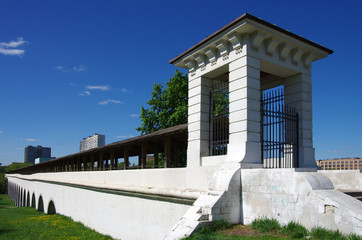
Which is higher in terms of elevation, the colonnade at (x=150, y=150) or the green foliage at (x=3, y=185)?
the colonnade at (x=150, y=150)

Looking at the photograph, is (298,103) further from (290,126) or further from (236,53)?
(236,53)

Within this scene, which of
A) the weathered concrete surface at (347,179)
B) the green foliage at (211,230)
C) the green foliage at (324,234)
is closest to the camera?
the green foliage at (324,234)

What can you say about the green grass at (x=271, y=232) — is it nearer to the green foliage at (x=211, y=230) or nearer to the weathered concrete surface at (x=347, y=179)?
the green foliage at (x=211, y=230)

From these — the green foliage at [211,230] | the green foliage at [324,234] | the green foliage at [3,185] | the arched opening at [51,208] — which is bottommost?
the green foliage at [3,185]

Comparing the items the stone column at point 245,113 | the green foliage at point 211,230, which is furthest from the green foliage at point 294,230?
the stone column at point 245,113

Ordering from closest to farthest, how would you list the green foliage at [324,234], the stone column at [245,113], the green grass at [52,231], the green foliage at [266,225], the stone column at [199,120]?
the green foliage at [324,234] → the green foliage at [266,225] → the stone column at [245,113] → the stone column at [199,120] → the green grass at [52,231]

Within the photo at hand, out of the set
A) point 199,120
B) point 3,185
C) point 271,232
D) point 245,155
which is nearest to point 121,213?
point 199,120

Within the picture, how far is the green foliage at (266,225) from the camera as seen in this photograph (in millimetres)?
5769

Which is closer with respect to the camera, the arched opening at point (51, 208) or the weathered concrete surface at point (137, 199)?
the weathered concrete surface at point (137, 199)

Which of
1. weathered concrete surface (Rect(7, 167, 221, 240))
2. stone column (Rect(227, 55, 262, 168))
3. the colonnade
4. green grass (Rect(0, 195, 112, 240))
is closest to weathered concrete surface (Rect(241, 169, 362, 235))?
stone column (Rect(227, 55, 262, 168))

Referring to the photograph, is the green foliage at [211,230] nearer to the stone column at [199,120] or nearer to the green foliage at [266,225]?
the green foliage at [266,225]

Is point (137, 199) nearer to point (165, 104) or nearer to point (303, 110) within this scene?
point (303, 110)

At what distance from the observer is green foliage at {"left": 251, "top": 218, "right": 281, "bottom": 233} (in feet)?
18.9

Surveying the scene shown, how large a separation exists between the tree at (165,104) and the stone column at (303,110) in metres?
17.2
